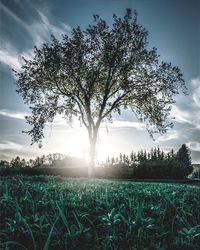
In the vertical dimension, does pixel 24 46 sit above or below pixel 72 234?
above

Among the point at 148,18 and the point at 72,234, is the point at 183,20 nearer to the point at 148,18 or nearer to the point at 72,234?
the point at 148,18

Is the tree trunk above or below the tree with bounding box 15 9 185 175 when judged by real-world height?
below

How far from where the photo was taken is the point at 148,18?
424 cm

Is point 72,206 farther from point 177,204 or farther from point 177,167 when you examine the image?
point 177,167

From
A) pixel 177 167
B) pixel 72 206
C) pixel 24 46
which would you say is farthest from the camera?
pixel 177 167

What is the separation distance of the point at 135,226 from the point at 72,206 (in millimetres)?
769

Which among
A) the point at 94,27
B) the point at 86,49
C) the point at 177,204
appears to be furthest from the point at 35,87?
the point at 177,204

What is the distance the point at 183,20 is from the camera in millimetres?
4035

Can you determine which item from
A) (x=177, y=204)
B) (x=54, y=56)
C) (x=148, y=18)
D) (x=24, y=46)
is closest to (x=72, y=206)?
(x=177, y=204)

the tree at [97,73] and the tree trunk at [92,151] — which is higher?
the tree at [97,73]

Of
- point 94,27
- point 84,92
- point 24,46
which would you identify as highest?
point 94,27

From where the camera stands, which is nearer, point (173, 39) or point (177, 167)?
point (173, 39)

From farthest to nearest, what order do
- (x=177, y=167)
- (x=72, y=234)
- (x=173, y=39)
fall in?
(x=177, y=167)
(x=173, y=39)
(x=72, y=234)

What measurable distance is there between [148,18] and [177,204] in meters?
3.04
